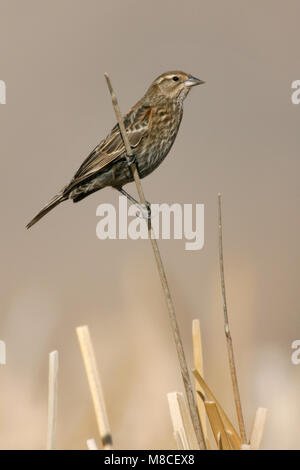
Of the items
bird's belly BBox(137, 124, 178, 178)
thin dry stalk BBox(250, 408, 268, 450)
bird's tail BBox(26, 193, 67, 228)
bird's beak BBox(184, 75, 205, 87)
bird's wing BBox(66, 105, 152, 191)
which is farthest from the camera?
bird's beak BBox(184, 75, 205, 87)

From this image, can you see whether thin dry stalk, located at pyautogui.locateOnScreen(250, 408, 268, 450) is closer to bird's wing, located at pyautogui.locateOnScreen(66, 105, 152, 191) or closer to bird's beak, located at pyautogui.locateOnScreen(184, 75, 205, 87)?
bird's wing, located at pyautogui.locateOnScreen(66, 105, 152, 191)

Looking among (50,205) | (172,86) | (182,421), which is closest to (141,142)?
(172,86)

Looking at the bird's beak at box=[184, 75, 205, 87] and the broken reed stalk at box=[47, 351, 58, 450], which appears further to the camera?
the bird's beak at box=[184, 75, 205, 87]

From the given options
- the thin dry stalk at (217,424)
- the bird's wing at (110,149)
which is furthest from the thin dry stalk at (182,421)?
the bird's wing at (110,149)

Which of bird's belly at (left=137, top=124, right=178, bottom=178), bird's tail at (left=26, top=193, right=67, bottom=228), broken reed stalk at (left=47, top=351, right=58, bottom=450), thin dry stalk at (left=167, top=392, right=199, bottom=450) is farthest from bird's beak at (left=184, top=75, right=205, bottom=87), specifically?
broken reed stalk at (left=47, top=351, right=58, bottom=450)

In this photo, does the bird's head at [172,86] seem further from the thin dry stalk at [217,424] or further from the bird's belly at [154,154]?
the thin dry stalk at [217,424]

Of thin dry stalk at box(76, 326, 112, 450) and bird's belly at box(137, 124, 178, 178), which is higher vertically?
bird's belly at box(137, 124, 178, 178)

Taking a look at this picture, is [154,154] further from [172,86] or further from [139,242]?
[139,242]
